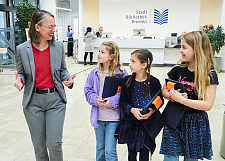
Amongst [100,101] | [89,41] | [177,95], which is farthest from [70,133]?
[89,41]

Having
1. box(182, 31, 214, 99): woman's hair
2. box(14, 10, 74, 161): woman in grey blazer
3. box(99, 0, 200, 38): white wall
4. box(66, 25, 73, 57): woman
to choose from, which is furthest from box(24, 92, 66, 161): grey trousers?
box(66, 25, 73, 57): woman

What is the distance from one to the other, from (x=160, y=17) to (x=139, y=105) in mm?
9663

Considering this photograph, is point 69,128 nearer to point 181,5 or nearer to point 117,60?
point 117,60

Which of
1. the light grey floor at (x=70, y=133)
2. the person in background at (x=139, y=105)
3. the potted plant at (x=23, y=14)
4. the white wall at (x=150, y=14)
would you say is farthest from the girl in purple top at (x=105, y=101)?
the white wall at (x=150, y=14)

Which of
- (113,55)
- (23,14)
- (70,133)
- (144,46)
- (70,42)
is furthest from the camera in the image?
(70,42)

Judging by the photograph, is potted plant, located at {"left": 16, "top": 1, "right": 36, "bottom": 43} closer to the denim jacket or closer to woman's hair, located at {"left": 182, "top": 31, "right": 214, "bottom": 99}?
the denim jacket

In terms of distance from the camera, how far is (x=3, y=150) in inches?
111

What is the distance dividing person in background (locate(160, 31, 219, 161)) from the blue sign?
9.50m

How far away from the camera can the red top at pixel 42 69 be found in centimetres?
185

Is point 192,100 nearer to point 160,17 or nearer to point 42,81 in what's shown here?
point 42,81

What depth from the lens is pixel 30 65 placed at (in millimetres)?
1823

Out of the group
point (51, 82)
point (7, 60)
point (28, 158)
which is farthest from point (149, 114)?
point (7, 60)

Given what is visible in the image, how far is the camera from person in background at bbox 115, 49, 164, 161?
1802 millimetres

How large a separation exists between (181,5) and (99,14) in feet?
12.5
